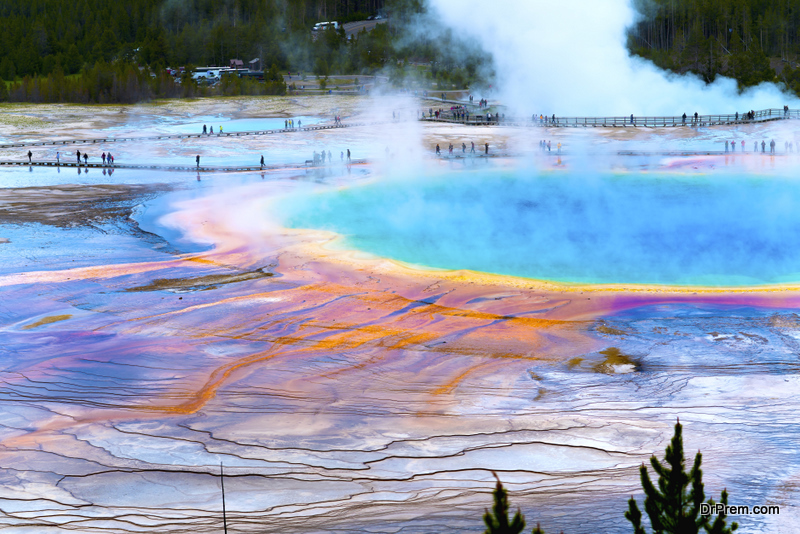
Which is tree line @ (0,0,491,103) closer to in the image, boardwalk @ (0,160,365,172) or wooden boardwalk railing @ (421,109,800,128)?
wooden boardwalk railing @ (421,109,800,128)

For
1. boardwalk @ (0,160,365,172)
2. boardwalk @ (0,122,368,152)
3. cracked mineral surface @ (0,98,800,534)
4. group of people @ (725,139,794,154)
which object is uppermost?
boardwalk @ (0,122,368,152)

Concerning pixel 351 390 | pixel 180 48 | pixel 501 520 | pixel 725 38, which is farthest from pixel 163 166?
pixel 725 38

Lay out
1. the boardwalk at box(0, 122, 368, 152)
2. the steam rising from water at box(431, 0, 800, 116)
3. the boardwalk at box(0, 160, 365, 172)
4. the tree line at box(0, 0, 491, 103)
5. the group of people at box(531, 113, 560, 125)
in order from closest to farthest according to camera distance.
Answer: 1. the boardwalk at box(0, 160, 365, 172)
2. the boardwalk at box(0, 122, 368, 152)
3. the group of people at box(531, 113, 560, 125)
4. the steam rising from water at box(431, 0, 800, 116)
5. the tree line at box(0, 0, 491, 103)

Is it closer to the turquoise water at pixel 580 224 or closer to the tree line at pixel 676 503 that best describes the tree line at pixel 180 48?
the turquoise water at pixel 580 224

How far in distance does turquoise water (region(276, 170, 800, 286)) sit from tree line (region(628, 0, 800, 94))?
84.4ft

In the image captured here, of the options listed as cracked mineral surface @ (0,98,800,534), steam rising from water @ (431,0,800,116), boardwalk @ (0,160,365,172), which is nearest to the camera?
cracked mineral surface @ (0,98,800,534)

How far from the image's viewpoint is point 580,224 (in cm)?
2120

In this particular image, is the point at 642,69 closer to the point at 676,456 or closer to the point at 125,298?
the point at 125,298

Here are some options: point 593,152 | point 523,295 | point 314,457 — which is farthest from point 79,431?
point 593,152

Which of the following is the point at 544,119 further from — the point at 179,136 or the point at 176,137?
the point at 176,137

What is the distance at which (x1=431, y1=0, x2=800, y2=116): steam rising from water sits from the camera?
137 feet

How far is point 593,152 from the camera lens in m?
34.6

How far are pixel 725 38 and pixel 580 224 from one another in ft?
150

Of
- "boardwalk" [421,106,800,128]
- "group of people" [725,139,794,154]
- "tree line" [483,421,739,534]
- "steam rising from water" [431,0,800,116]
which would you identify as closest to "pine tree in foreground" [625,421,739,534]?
"tree line" [483,421,739,534]
